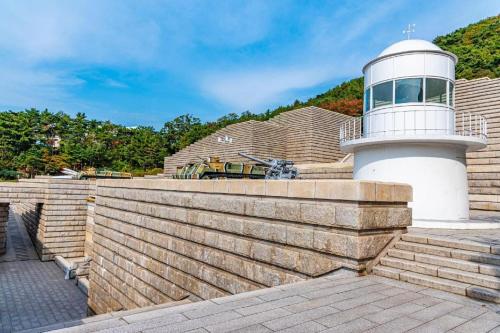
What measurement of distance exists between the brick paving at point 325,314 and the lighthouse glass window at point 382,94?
15.4ft

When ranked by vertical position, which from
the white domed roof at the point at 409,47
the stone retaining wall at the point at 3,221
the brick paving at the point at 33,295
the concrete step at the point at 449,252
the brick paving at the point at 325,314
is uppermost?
the white domed roof at the point at 409,47

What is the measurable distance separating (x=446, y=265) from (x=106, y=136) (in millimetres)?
53936

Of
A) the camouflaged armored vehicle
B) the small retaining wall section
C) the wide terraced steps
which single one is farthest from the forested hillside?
the small retaining wall section

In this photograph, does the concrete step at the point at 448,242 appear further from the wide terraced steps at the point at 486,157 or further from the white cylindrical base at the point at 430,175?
the wide terraced steps at the point at 486,157

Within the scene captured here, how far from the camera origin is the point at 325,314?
289cm

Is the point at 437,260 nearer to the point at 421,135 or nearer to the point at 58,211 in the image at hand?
the point at 421,135

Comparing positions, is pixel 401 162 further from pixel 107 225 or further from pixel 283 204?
pixel 107 225

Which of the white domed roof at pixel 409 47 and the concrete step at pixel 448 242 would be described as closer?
the concrete step at pixel 448 242

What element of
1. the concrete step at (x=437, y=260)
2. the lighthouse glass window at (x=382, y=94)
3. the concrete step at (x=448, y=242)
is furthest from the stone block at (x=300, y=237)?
the lighthouse glass window at (x=382, y=94)

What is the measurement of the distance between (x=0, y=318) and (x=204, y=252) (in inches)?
365

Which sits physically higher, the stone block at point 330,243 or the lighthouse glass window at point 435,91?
the lighthouse glass window at point 435,91

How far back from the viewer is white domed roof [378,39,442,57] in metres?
7.09

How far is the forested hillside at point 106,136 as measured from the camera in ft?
137

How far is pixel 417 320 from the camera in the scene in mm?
2822
